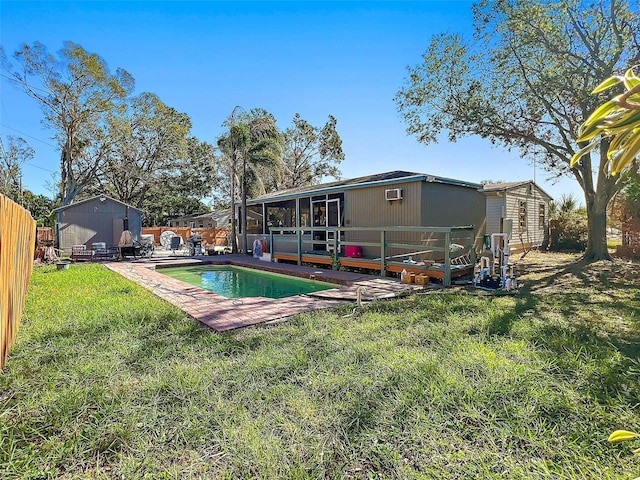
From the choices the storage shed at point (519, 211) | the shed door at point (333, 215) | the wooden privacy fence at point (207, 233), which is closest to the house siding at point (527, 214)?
the storage shed at point (519, 211)

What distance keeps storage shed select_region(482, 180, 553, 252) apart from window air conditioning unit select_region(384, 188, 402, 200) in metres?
5.81

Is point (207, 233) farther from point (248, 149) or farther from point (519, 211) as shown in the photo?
point (519, 211)

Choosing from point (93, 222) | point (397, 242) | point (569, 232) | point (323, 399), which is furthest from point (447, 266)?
point (93, 222)

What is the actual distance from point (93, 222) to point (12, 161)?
69.9 feet

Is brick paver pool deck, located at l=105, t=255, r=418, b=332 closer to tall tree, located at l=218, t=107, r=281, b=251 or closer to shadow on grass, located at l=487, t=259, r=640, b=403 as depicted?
shadow on grass, located at l=487, t=259, r=640, b=403

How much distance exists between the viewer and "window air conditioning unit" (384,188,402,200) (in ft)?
31.3

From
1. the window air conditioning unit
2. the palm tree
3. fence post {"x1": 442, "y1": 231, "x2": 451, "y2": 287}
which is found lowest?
fence post {"x1": 442, "y1": 231, "x2": 451, "y2": 287}

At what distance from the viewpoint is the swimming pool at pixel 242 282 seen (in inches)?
330

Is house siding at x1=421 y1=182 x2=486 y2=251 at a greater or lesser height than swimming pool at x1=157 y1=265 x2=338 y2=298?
greater

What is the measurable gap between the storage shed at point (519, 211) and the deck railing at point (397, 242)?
15.0 feet

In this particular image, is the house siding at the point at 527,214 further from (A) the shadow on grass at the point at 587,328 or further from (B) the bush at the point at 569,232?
(A) the shadow on grass at the point at 587,328

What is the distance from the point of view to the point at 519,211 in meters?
Answer: 15.2

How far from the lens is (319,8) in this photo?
8.52 metres

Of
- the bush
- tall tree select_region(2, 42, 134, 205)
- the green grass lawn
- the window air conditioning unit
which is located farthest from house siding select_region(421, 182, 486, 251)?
tall tree select_region(2, 42, 134, 205)
